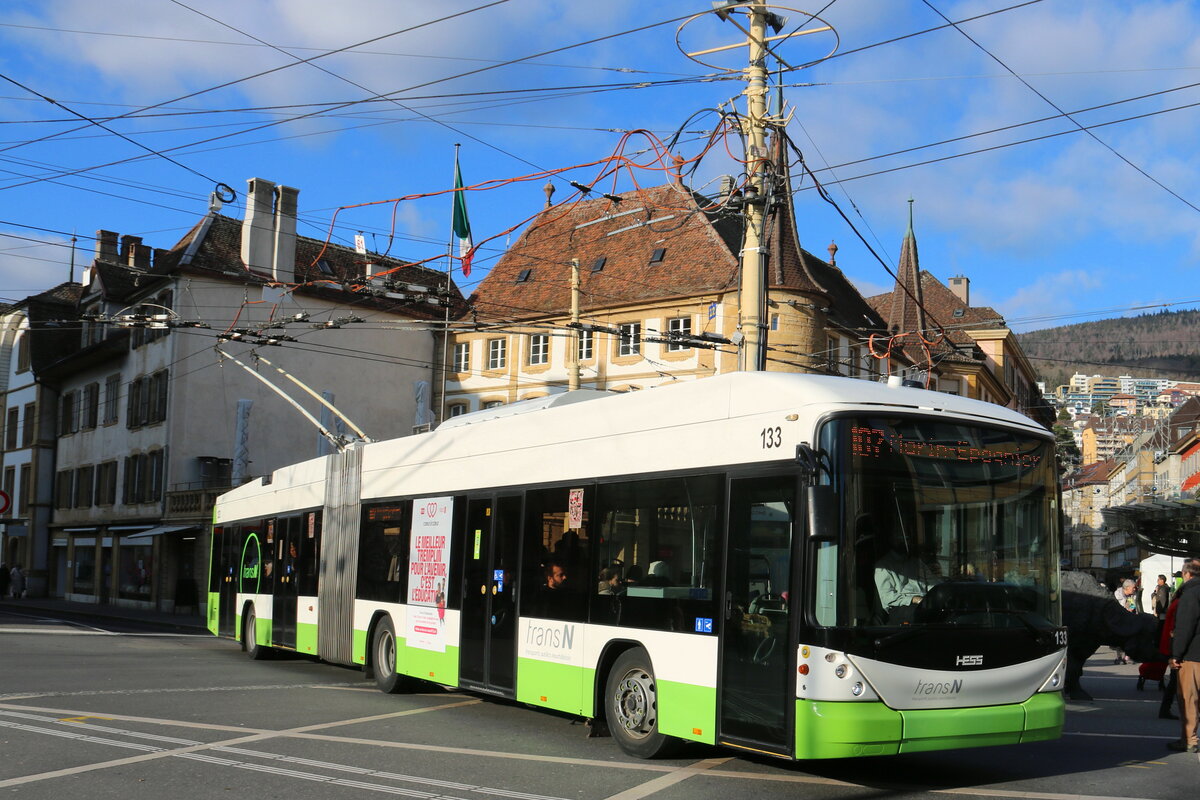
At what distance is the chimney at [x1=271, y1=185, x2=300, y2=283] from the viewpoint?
1644 inches

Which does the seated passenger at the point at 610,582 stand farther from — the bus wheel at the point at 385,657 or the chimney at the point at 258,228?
the chimney at the point at 258,228

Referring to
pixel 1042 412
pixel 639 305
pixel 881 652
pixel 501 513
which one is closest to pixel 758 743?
pixel 881 652

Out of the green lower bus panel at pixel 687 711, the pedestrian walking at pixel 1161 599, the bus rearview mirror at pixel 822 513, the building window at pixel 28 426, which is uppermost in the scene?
the building window at pixel 28 426

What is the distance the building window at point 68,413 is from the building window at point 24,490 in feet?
9.58

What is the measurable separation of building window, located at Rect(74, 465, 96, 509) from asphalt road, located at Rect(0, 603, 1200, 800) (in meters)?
37.2

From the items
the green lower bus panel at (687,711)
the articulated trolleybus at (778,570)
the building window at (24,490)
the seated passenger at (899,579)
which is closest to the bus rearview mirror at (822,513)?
the articulated trolleybus at (778,570)

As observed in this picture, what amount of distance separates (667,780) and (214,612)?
1553cm

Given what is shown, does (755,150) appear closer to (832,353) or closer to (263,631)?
(263,631)

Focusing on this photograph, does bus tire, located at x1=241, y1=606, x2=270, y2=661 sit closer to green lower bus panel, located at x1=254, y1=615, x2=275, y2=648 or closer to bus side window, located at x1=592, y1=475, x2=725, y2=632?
green lower bus panel, located at x1=254, y1=615, x2=275, y2=648

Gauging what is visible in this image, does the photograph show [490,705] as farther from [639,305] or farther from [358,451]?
[639,305]

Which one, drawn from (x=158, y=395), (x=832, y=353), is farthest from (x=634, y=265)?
(x=158, y=395)

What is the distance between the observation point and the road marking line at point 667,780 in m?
8.15

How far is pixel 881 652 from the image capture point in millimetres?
8125

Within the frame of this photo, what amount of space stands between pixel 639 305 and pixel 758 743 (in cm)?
3570
